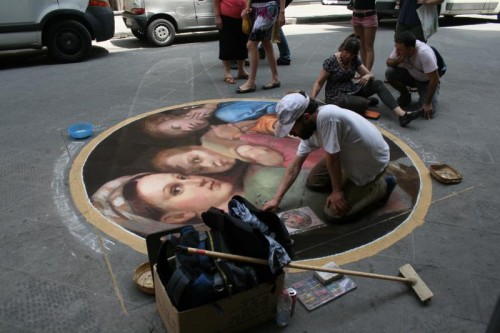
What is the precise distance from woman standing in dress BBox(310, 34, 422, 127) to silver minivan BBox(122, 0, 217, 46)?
4.66m

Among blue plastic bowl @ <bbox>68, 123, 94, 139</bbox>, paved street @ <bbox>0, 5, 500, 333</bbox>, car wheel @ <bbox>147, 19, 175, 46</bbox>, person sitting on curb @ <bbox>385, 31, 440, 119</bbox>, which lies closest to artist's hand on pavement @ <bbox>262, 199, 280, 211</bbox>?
paved street @ <bbox>0, 5, 500, 333</bbox>

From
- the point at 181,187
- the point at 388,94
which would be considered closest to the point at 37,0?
the point at 181,187

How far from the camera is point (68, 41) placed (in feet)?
23.4

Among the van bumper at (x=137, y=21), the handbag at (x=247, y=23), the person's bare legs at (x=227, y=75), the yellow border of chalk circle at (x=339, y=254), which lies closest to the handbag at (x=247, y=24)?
the handbag at (x=247, y=23)

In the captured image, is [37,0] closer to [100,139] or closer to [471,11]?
[100,139]

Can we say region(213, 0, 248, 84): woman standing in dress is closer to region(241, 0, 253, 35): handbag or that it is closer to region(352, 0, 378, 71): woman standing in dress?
region(241, 0, 253, 35): handbag

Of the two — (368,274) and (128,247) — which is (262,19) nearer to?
(128,247)

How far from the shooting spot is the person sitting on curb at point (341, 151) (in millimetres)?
2738

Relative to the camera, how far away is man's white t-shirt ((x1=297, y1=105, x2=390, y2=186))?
2783 mm

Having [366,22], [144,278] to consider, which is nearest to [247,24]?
[366,22]

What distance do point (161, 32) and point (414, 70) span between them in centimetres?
545

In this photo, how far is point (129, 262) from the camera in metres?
2.70

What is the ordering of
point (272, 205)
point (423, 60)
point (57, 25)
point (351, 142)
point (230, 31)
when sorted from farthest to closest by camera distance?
point (57, 25) < point (230, 31) < point (423, 60) < point (272, 205) < point (351, 142)

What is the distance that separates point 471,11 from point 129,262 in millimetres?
12034
